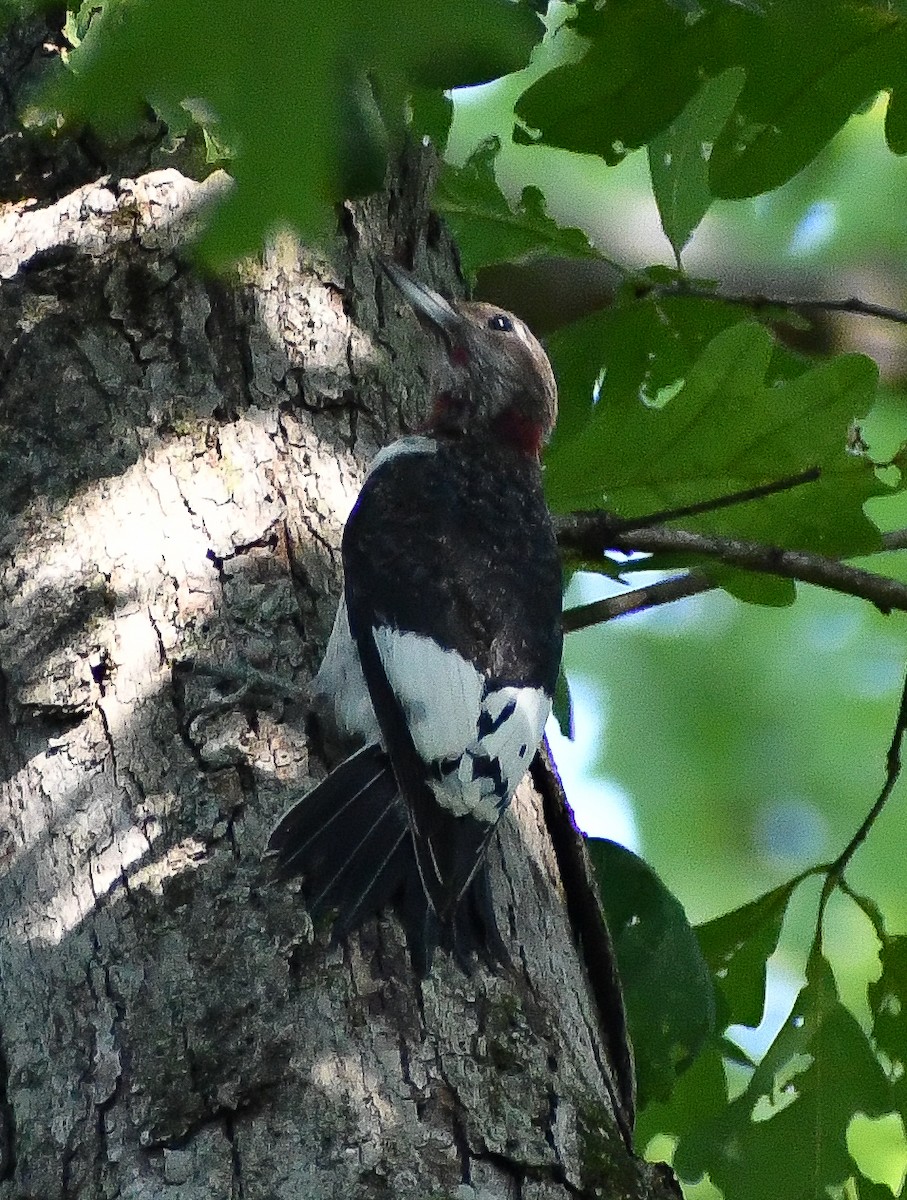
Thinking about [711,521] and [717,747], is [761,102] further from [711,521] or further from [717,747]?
[717,747]

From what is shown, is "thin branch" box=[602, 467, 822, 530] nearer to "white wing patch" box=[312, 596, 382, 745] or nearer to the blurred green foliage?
the blurred green foliage

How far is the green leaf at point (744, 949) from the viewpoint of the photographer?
3520 mm

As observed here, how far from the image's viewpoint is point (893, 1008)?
139 inches

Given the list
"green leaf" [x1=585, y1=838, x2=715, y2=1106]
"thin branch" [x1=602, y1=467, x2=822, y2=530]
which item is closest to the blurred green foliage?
"green leaf" [x1=585, y1=838, x2=715, y2=1106]

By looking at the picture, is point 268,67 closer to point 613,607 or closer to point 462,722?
point 462,722

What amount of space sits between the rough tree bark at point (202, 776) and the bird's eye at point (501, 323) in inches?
25.4

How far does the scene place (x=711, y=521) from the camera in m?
3.36

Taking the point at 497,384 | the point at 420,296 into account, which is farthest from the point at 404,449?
the point at 497,384

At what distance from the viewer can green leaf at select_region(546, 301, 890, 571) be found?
3.25m

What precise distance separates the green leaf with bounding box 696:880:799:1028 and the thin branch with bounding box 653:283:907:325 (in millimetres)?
1313

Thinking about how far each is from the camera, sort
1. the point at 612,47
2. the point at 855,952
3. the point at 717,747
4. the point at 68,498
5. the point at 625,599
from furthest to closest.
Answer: the point at 717,747 < the point at 855,952 < the point at 625,599 < the point at 612,47 < the point at 68,498

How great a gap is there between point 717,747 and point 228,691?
15.7 feet

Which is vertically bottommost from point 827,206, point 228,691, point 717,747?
point 228,691

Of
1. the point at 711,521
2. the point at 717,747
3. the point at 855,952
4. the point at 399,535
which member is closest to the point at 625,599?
the point at 711,521
